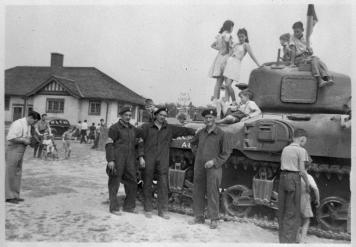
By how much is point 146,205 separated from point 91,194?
2.27 meters

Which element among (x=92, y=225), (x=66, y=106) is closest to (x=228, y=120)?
(x=92, y=225)

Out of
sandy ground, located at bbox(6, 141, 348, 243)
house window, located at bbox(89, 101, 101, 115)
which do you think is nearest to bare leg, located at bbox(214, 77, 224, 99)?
sandy ground, located at bbox(6, 141, 348, 243)

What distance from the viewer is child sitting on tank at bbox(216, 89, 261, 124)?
7.80 m

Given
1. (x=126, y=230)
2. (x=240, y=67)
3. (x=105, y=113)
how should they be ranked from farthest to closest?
(x=105, y=113) → (x=240, y=67) → (x=126, y=230)

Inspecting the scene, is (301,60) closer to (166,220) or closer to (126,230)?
(166,220)

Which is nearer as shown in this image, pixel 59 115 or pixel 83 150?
pixel 83 150

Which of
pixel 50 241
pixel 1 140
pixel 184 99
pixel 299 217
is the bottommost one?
pixel 50 241

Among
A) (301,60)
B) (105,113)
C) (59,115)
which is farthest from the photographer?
(105,113)

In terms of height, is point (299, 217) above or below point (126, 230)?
above

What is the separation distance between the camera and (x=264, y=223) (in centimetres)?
731

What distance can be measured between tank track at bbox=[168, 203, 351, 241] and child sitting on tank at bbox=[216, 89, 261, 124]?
183 centimetres

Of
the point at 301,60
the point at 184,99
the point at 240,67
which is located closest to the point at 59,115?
the point at 184,99

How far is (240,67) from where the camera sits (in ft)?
29.5

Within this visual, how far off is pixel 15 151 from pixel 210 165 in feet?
12.7
